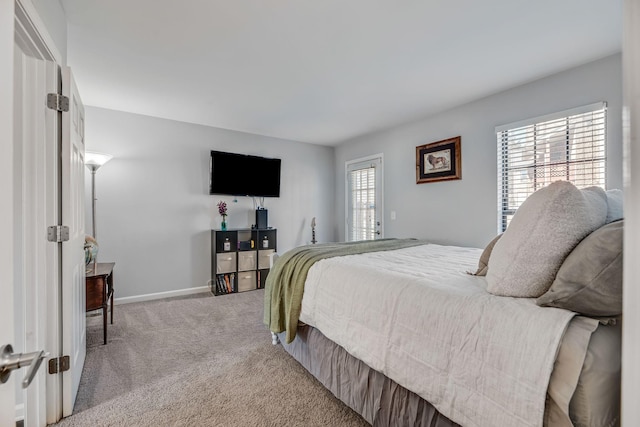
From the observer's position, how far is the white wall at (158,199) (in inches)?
142

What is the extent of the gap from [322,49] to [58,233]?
215cm

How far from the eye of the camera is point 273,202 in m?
4.88

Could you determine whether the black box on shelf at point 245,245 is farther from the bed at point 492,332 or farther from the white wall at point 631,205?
the white wall at point 631,205

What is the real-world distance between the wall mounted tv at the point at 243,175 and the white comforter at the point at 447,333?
290cm

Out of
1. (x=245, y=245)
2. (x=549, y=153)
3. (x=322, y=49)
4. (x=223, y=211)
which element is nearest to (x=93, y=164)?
(x=223, y=211)

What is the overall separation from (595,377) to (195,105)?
392cm

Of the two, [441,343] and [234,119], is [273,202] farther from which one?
[441,343]

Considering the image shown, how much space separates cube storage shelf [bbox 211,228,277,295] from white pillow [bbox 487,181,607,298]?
11.9 feet

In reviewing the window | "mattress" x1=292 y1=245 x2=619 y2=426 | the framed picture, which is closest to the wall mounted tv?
the framed picture

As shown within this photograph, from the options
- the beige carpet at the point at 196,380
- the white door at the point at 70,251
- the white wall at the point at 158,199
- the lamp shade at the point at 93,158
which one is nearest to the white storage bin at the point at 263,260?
the white wall at the point at 158,199

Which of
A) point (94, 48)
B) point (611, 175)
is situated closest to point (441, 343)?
point (611, 175)

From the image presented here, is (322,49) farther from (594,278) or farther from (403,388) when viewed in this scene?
(403,388)

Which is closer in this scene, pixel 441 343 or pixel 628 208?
pixel 628 208

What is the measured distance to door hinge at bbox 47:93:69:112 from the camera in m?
1.55
